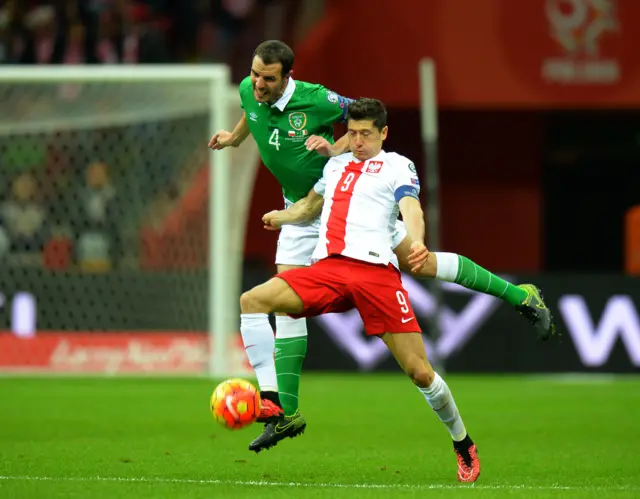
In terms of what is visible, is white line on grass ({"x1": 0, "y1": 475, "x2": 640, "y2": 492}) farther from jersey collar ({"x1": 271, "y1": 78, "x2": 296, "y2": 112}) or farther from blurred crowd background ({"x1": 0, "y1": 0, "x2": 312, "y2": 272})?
blurred crowd background ({"x1": 0, "y1": 0, "x2": 312, "y2": 272})

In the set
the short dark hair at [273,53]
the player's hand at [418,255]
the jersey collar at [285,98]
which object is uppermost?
the short dark hair at [273,53]

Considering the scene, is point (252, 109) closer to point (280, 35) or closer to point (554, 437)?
point (554, 437)

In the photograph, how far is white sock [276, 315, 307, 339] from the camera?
26.0 ft

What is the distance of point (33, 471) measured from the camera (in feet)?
23.4

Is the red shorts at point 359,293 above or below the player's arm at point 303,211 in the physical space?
below

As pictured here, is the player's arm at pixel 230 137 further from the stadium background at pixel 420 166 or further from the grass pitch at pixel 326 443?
the stadium background at pixel 420 166

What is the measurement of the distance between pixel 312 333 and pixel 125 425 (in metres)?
5.05

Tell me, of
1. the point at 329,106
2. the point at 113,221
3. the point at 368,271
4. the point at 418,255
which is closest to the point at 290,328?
the point at 368,271

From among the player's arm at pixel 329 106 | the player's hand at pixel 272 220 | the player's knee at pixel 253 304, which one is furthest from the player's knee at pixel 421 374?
the player's arm at pixel 329 106

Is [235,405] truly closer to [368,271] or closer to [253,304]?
[253,304]

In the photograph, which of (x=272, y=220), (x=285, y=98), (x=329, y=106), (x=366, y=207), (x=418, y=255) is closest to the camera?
(x=418, y=255)

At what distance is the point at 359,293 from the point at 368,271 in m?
0.14

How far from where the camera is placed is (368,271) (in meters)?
7.10

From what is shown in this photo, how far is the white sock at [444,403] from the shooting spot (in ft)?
23.3
